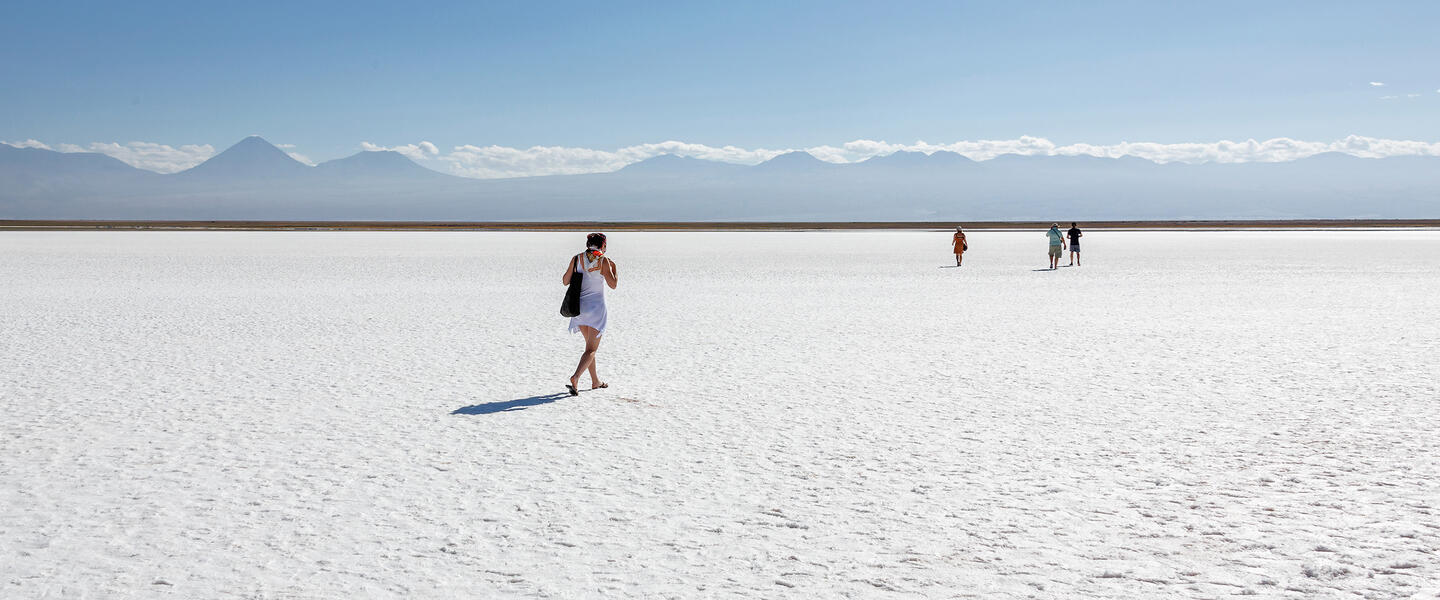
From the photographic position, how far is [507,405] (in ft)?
27.0

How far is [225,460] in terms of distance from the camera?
20.6ft

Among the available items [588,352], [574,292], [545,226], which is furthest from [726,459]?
[545,226]

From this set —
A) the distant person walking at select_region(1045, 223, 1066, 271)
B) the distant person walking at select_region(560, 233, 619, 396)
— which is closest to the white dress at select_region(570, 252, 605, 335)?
the distant person walking at select_region(560, 233, 619, 396)

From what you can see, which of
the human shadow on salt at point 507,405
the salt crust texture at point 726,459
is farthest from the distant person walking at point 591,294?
the salt crust texture at point 726,459

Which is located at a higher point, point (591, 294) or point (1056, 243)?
point (1056, 243)

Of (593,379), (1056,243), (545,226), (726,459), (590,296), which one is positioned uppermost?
(545,226)

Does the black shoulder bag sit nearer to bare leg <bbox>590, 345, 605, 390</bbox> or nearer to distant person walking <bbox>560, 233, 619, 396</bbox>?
distant person walking <bbox>560, 233, 619, 396</bbox>

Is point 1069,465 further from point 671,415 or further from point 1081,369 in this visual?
point 1081,369

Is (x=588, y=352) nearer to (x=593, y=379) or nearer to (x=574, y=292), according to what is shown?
(x=593, y=379)

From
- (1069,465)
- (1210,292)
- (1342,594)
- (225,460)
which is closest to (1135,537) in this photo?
(1342,594)

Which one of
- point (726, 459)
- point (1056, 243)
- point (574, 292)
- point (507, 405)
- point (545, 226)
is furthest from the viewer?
point (545, 226)

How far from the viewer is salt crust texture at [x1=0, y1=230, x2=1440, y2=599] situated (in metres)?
4.40

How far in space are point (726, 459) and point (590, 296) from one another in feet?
9.23

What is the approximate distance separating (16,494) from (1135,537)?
18.7ft
